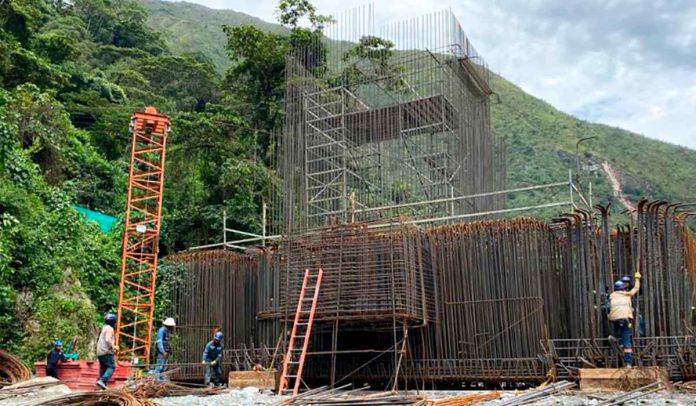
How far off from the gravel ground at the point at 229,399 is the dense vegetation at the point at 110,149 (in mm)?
6731

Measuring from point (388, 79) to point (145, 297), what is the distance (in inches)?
383

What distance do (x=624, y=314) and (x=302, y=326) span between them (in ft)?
18.1

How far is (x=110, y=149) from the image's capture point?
114ft

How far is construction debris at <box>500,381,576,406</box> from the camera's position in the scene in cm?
854

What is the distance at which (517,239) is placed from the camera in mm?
11984

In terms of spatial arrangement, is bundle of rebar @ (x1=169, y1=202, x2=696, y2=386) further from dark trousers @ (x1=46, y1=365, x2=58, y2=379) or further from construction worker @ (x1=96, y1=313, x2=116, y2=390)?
dark trousers @ (x1=46, y1=365, x2=58, y2=379)

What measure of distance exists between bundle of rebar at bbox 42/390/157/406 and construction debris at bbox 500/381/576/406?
4476 millimetres

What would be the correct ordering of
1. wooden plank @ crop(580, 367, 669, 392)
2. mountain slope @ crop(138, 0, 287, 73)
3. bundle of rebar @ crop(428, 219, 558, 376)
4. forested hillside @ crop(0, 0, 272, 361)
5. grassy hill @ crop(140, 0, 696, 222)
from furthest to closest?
mountain slope @ crop(138, 0, 287, 73), grassy hill @ crop(140, 0, 696, 222), forested hillside @ crop(0, 0, 272, 361), bundle of rebar @ crop(428, 219, 558, 376), wooden plank @ crop(580, 367, 669, 392)

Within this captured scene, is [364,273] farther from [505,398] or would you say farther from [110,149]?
[110,149]

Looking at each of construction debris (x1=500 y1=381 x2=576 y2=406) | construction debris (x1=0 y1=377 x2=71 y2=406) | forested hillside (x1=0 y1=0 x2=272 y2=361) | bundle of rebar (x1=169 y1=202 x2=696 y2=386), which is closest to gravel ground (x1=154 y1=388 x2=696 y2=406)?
construction debris (x1=500 y1=381 x2=576 y2=406)

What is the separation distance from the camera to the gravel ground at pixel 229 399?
398 inches

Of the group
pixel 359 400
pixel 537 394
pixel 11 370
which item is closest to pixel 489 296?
pixel 537 394

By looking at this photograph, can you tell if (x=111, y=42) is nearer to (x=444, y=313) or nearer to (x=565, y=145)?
(x=565, y=145)

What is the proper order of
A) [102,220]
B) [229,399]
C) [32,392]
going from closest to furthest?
[32,392] → [229,399] → [102,220]
